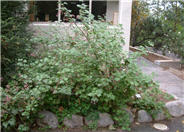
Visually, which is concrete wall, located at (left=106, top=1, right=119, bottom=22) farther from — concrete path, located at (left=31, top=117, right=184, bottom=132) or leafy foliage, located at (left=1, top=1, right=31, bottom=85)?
concrete path, located at (left=31, top=117, right=184, bottom=132)

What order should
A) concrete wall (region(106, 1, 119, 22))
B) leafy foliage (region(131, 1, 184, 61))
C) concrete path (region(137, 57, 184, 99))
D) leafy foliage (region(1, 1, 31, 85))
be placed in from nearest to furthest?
leafy foliage (region(1, 1, 31, 85))
concrete path (region(137, 57, 184, 99))
leafy foliage (region(131, 1, 184, 61))
concrete wall (region(106, 1, 119, 22))

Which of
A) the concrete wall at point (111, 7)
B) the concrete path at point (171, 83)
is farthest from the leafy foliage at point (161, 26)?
the concrete wall at point (111, 7)

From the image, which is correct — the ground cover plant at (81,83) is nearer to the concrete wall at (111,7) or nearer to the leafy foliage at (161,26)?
the leafy foliage at (161,26)

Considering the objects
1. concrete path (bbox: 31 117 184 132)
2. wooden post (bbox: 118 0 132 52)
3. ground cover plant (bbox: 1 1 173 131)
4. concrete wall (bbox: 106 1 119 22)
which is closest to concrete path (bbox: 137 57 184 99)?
concrete path (bbox: 31 117 184 132)

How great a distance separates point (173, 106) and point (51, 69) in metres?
2.42

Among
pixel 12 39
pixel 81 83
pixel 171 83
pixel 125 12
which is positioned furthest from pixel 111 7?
pixel 81 83

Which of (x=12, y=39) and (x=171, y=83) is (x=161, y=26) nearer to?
(x=171, y=83)

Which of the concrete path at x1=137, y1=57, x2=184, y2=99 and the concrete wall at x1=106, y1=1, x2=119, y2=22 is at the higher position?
the concrete wall at x1=106, y1=1, x2=119, y2=22

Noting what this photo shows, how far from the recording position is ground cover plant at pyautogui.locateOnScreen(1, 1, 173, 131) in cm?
309

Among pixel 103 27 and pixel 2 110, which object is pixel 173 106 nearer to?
pixel 103 27

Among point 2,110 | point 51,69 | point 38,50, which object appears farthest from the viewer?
point 38,50

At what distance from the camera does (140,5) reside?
11562 millimetres

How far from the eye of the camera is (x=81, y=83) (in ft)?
11.0

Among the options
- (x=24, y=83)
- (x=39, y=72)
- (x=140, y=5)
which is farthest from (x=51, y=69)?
(x=140, y=5)
